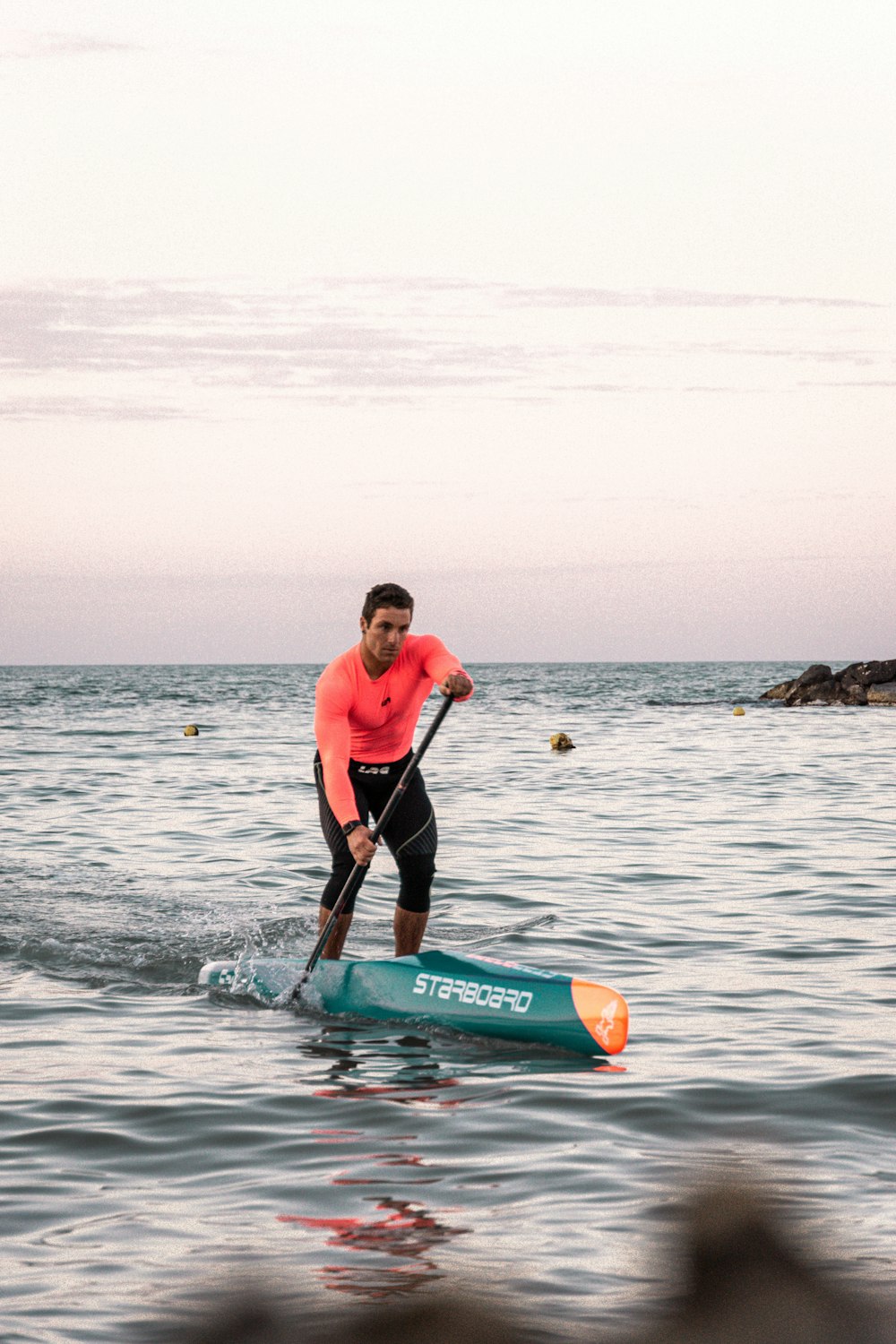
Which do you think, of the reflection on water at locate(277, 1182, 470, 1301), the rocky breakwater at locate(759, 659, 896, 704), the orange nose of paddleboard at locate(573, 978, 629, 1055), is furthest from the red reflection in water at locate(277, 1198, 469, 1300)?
the rocky breakwater at locate(759, 659, 896, 704)

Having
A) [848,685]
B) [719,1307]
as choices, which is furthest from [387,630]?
[848,685]

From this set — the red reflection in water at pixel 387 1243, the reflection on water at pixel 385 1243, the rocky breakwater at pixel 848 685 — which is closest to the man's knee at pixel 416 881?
the reflection on water at pixel 385 1243

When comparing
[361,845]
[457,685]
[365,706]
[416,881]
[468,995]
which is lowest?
[468,995]

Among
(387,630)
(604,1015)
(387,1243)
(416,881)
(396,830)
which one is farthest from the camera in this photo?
(416,881)

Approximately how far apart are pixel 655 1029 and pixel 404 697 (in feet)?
7.56

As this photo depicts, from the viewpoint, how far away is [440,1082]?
6402mm

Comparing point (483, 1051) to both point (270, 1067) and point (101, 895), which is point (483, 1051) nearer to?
point (270, 1067)

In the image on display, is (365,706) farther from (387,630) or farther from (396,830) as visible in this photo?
(396,830)

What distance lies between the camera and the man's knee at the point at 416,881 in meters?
8.18

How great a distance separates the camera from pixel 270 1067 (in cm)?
662

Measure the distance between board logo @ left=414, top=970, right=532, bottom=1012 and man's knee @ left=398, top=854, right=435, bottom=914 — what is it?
80 cm

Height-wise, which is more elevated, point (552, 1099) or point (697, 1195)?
point (697, 1195)

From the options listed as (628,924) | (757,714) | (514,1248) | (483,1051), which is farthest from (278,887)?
(757,714)

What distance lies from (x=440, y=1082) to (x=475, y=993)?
920 millimetres
